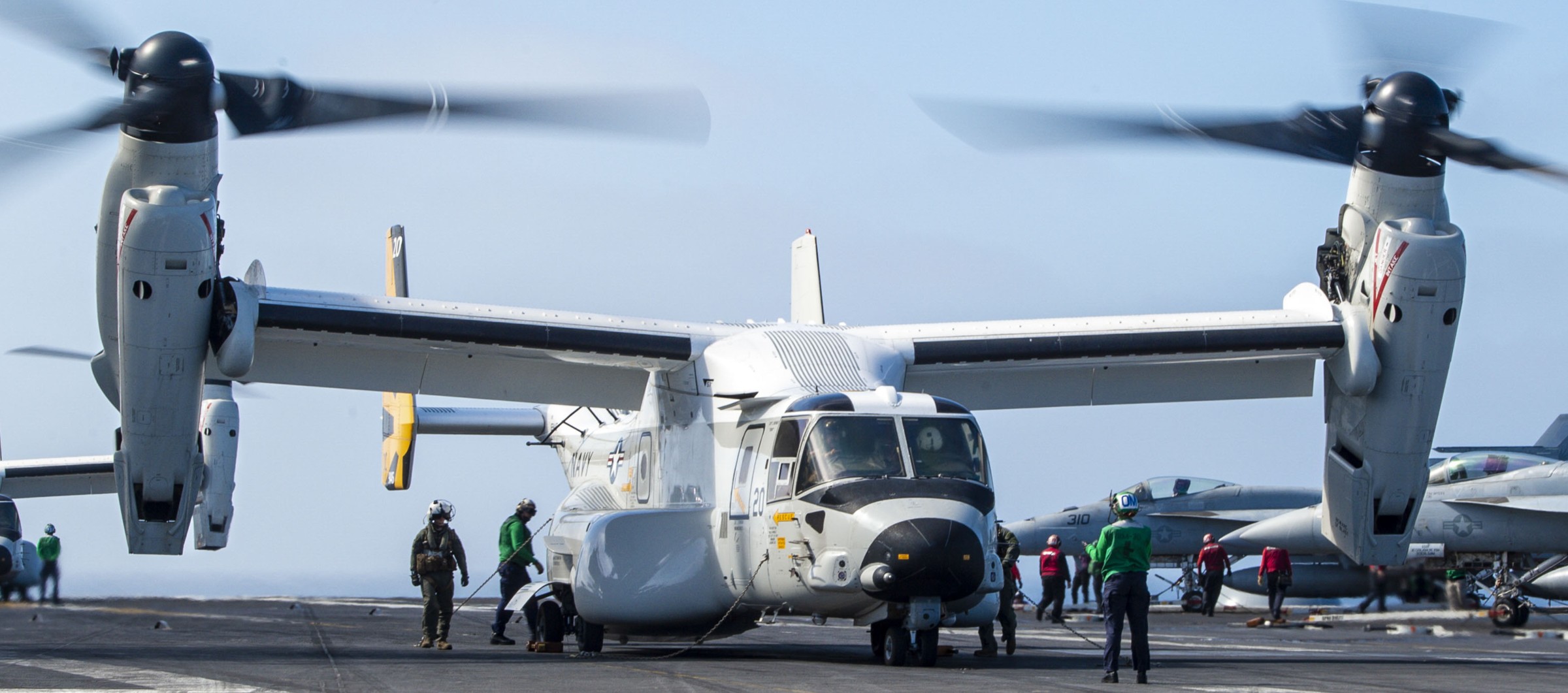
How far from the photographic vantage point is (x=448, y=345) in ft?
47.8

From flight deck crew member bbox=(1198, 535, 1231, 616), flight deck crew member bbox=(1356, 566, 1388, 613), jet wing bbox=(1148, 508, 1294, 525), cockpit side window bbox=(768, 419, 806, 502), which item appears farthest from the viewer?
jet wing bbox=(1148, 508, 1294, 525)

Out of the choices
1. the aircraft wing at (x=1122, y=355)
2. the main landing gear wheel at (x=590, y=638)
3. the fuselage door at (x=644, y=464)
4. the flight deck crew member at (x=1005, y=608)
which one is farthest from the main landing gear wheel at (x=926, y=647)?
the fuselage door at (x=644, y=464)

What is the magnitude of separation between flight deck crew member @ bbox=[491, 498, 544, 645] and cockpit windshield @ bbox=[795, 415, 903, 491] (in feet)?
18.1

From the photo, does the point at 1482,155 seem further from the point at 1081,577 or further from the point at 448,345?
the point at 1081,577

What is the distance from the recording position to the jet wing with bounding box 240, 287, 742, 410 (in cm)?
1384

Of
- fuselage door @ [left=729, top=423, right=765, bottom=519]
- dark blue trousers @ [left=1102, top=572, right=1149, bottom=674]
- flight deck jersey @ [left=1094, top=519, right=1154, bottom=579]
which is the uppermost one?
fuselage door @ [left=729, top=423, right=765, bottom=519]

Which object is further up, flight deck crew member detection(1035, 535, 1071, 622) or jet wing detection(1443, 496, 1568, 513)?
jet wing detection(1443, 496, 1568, 513)

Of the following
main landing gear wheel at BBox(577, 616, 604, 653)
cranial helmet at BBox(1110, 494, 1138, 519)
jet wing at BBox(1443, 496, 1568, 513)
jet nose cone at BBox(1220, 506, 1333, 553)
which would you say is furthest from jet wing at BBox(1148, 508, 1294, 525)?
cranial helmet at BBox(1110, 494, 1138, 519)

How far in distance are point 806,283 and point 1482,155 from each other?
10.9m

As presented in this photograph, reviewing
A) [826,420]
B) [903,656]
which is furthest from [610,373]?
[903,656]

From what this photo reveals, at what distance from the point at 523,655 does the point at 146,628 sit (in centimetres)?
847

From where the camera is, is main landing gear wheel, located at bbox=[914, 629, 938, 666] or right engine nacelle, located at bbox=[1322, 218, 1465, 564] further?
right engine nacelle, located at bbox=[1322, 218, 1465, 564]

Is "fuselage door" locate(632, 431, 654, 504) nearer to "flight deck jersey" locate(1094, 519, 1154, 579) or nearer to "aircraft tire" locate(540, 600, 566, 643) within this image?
"aircraft tire" locate(540, 600, 566, 643)

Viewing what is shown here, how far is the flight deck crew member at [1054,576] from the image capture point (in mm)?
21906
